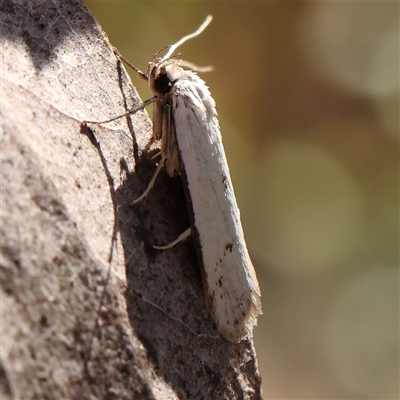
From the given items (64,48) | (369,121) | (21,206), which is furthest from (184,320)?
(369,121)

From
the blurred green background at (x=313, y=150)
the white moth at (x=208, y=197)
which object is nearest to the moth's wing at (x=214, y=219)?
the white moth at (x=208, y=197)

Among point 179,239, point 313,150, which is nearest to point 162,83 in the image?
point 179,239

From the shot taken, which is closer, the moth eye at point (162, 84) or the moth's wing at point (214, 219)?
the moth's wing at point (214, 219)

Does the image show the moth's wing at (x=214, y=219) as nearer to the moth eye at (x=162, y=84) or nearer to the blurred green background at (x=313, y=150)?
the moth eye at (x=162, y=84)

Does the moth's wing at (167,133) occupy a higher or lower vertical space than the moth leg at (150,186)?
higher

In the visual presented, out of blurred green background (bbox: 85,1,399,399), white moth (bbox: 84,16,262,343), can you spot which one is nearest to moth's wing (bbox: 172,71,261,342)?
white moth (bbox: 84,16,262,343)

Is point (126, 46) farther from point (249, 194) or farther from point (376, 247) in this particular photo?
point (376, 247)
